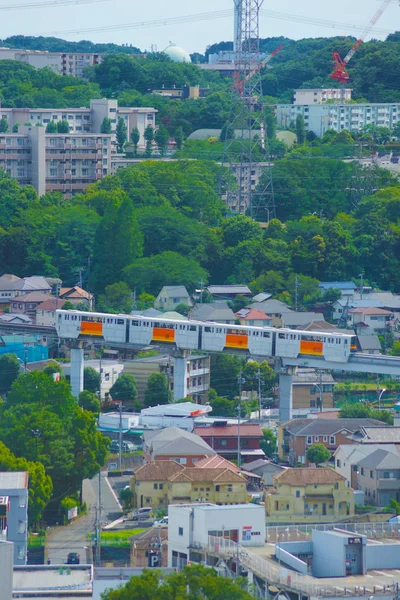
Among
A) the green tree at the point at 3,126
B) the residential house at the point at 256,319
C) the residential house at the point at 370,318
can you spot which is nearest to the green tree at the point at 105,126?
the green tree at the point at 3,126

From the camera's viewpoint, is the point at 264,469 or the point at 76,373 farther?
the point at 76,373

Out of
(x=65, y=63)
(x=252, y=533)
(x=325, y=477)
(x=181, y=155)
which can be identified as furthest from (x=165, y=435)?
(x=65, y=63)

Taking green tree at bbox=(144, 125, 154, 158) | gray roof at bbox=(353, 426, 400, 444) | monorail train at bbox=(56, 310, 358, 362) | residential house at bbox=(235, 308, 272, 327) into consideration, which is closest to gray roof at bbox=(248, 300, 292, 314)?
residential house at bbox=(235, 308, 272, 327)

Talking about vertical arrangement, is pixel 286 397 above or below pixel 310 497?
above

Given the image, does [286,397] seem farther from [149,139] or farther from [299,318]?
[149,139]

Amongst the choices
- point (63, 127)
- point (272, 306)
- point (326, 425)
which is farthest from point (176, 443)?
point (63, 127)

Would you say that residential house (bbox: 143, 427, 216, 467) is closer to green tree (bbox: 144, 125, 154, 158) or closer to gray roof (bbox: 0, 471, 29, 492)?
gray roof (bbox: 0, 471, 29, 492)

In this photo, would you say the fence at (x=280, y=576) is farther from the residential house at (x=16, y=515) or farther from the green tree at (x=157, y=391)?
the green tree at (x=157, y=391)
